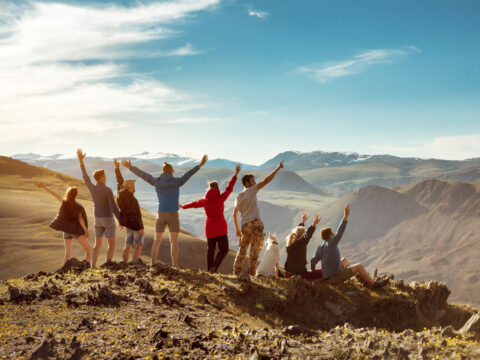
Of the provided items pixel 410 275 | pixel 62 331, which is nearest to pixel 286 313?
pixel 62 331

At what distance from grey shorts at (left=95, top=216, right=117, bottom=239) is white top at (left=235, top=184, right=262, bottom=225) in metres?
3.80

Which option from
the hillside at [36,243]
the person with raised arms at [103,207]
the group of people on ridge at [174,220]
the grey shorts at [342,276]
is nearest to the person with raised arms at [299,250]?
the group of people on ridge at [174,220]

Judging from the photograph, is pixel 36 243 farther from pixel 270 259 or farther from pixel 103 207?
pixel 270 259

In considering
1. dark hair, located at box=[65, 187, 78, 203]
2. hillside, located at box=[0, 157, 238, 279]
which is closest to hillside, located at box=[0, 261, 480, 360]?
dark hair, located at box=[65, 187, 78, 203]

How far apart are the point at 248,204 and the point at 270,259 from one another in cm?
217

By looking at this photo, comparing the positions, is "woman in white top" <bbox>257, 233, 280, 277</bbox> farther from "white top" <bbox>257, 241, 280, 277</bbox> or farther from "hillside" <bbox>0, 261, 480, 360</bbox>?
"hillside" <bbox>0, 261, 480, 360</bbox>

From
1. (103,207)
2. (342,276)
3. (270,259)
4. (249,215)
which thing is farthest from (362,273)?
(103,207)

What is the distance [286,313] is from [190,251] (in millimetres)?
17918

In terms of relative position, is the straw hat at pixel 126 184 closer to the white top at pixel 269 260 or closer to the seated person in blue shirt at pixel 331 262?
the white top at pixel 269 260

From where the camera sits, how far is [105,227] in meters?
11.1

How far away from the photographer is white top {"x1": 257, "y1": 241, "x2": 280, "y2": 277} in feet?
37.8

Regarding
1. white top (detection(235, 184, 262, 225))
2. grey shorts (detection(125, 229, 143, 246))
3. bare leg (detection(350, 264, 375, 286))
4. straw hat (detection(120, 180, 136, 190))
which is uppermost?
straw hat (detection(120, 180, 136, 190))

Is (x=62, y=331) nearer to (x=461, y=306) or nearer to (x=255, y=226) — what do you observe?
(x=255, y=226)

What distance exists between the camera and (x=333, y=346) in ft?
22.9
